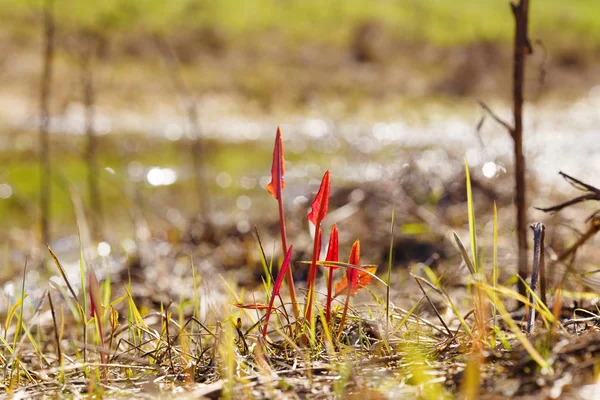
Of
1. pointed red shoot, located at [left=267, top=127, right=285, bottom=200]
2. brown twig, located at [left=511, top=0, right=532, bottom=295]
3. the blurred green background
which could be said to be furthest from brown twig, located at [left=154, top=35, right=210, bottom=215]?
pointed red shoot, located at [left=267, top=127, right=285, bottom=200]

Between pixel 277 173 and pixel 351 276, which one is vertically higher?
pixel 277 173

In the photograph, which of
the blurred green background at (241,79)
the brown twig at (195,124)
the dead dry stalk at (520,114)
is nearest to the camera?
the dead dry stalk at (520,114)

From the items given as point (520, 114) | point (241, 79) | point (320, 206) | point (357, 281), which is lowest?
point (357, 281)

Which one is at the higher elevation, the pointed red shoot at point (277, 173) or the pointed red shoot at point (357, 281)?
the pointed red shoot at point (277, 173)

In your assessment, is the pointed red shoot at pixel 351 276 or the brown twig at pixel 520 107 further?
the brown twig at pixel 520 107

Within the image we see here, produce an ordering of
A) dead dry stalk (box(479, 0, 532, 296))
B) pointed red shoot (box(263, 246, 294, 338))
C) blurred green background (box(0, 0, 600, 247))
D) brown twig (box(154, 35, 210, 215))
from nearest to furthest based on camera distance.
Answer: pointed red shoot (box(263, 246, 294, 338)), dead dry stalk (box(479, 0, 532, 296)), brown twig (box(154, 35, 210, 215)), blurred green background (box(0, 0, 600, 247))

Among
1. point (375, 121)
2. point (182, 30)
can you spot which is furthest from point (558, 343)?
point (182, 30)

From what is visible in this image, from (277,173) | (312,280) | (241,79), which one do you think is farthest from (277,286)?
(241,79)

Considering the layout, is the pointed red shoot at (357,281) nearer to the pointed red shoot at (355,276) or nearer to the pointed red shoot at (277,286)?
the pointed red shoot at (355,276)

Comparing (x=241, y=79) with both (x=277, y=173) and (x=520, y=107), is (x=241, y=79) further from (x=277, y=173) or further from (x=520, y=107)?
(x=277, y=173)

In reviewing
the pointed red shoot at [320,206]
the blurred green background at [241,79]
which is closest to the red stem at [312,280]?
the pointed red shoot at [320,206]

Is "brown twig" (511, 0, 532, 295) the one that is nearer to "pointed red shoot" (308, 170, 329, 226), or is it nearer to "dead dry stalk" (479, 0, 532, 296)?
"dead dry stalk" (479, 0, 532, 296)

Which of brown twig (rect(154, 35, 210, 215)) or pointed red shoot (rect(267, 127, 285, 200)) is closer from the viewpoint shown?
pointed red shoot (rect(267, 127, 285, 200))

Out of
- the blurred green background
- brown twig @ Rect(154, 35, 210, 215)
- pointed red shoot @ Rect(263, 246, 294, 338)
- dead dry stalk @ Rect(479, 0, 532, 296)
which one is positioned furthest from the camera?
the blurred green background
